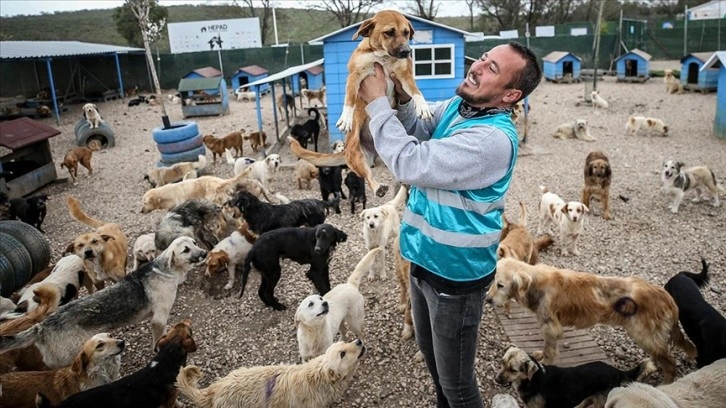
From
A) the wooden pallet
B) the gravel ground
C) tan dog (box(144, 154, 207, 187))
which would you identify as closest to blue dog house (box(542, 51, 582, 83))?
the gravel ground

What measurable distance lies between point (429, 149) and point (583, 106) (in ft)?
67.0

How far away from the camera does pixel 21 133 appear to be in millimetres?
11000

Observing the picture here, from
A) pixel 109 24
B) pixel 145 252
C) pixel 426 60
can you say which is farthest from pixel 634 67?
pixel 109 24

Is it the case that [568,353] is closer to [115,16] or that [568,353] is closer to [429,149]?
[429,149]

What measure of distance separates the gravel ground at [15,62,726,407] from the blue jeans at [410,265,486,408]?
1757 mm

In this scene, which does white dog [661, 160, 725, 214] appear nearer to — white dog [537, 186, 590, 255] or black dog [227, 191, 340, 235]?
white dog [537, 186, 590, 255]

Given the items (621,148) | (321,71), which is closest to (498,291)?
(621,148)

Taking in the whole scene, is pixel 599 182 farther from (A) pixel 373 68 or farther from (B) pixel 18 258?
(B) pixel 18 258

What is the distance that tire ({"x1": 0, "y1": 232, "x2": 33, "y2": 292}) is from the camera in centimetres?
598

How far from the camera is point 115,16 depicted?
133ft

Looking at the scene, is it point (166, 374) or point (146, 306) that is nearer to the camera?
point (166, 374)

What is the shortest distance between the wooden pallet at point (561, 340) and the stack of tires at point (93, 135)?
15120mm

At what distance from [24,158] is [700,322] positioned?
14.6 metres

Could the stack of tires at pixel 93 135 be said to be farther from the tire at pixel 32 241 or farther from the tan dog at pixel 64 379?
the tan dog at pixel 64 379
